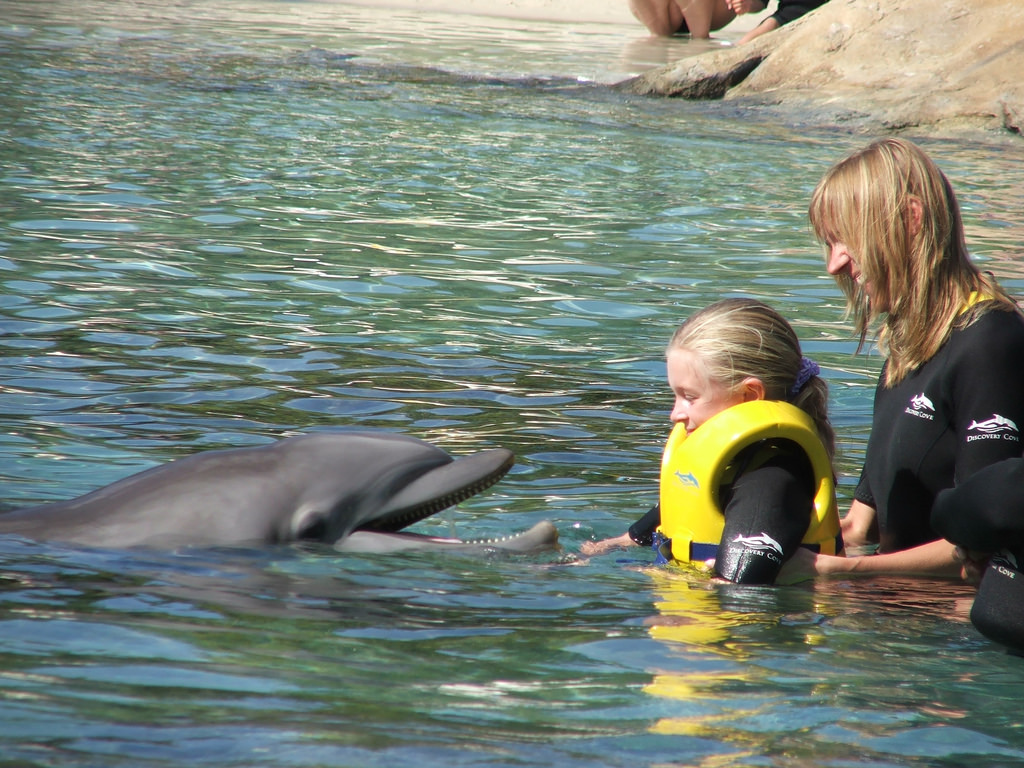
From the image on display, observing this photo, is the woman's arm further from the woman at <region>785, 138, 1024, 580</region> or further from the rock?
the rock

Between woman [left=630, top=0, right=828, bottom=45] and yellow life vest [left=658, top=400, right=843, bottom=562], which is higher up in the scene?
woman [left=630, top=0, right=828, bottom=45]

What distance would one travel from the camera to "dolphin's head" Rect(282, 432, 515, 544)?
357 cm

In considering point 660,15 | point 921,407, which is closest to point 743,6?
point 660,15

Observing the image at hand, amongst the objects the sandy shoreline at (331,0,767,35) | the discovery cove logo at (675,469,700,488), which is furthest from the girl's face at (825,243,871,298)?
the sandy shoreline at (331,0,767,35)

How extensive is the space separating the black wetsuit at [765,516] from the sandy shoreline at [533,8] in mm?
30519

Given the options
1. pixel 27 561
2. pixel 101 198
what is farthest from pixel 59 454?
pixel 101 198

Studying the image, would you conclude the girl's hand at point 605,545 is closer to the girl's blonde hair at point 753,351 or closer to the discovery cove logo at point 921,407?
the girl's blonde hair at point 753,351

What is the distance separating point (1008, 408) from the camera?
3584 millimetres

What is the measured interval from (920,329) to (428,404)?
247 cm

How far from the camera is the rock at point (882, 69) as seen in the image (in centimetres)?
1501

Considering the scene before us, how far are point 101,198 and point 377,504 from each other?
725cm

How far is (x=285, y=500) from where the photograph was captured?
3562 millimetres

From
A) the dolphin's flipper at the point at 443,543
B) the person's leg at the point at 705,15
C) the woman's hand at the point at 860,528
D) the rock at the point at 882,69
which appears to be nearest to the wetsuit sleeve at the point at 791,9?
the rock at the point at 882,69

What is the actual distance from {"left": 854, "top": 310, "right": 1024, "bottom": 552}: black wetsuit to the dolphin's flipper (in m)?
1.10
